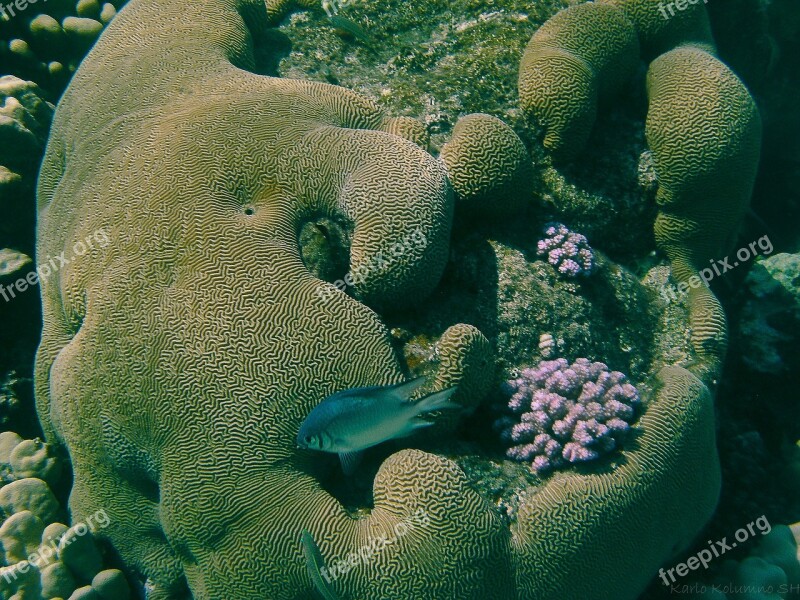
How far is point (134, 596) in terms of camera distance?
389 centimetres

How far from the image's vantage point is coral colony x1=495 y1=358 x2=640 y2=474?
10.9 ft

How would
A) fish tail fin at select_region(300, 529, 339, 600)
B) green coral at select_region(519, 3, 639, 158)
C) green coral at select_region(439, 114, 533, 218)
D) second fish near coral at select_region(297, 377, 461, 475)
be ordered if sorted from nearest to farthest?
second fish near coral at select_region(297, 377, 461, 475), fish tail fin at select_region(300, 529, 339, 600), green coral at select_region(439, 114, 533, 218), green coral at select_region(519, 3, 639, 158)

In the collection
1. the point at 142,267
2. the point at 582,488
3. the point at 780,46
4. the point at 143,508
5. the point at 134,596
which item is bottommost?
the point at 134,596

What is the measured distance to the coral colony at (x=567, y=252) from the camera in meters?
3.82

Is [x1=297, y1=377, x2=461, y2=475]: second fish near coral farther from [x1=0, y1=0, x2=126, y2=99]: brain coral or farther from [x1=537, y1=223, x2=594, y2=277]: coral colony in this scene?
[x1=0, y1=0, x2=126, y2=99]: brain coral

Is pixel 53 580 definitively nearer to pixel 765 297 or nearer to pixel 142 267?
pixel 142 267

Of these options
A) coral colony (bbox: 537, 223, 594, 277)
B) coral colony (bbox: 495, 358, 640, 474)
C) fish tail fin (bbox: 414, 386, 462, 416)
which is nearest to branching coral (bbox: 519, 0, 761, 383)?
coral colony (bbox: 537, 223, 594, 277)

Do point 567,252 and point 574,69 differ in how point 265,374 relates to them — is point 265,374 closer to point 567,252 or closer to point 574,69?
point 567,252

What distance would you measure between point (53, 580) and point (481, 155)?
4379mm

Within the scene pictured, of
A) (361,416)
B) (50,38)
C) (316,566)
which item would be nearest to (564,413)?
(361,416)

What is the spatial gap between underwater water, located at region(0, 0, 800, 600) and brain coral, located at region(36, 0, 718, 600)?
19 millimetres

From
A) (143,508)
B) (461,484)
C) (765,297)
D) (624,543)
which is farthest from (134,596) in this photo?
(765,297)

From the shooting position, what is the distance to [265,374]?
3.06 meters

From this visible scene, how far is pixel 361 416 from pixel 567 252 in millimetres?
2275
